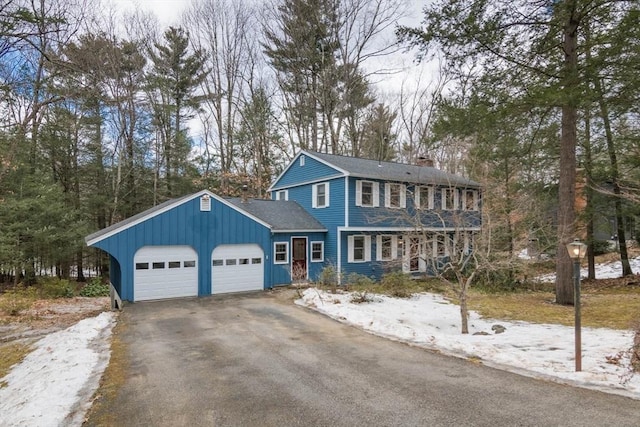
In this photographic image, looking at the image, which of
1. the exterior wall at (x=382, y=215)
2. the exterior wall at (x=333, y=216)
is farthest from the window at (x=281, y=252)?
the exterior wall at (x=382, y=215)

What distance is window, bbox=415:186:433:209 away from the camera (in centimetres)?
1805

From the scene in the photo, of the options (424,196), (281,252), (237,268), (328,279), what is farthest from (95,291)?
(424,196)

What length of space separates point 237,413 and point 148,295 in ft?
30.9

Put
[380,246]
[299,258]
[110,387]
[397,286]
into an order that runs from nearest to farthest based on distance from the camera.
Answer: [110,387]
[397,286]
[299,258]
[380,246]

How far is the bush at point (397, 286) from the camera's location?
1351 centimetres

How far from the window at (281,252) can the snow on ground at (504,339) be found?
3.36m

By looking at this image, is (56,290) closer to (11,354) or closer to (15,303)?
(15,303)

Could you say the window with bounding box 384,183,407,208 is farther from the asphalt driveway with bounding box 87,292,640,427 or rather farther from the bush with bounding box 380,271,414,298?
the asphalt driveway with bounding box 87,292,640,427

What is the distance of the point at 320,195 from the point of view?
17766 millimetres

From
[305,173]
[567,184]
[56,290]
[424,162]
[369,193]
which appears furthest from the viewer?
[424,162]

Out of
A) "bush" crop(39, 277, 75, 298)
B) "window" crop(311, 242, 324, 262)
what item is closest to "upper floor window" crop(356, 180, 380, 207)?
"window" crop(311, 242, 324, 262)

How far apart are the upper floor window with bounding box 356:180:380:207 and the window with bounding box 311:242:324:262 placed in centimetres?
274

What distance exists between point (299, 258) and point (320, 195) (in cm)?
336

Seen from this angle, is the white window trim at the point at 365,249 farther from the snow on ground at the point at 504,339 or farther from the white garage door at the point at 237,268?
the snow on ground at the point at 504,339
